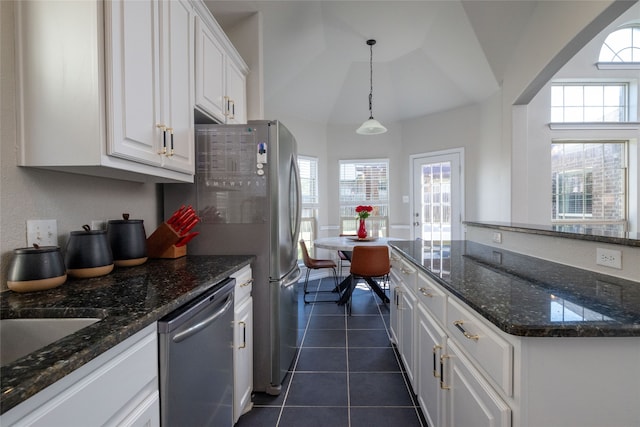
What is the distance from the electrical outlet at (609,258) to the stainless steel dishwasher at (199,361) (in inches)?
66.0

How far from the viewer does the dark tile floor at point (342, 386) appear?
1.67 meters

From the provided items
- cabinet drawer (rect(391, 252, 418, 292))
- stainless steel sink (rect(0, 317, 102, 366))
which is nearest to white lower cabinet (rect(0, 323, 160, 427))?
stainless steel sink (rect(0, 317, 102, 366))

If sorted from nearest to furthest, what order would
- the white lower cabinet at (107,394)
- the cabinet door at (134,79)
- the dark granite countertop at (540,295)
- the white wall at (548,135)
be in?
the white lower cabinet at (107,394), the dark granite countertop at (540,295), the cabinet door at (134,79), the white wall at (548,135)

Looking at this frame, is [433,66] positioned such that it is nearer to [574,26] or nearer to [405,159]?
[405,159]

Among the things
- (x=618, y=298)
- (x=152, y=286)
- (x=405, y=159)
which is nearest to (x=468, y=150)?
(x=405, y=159)

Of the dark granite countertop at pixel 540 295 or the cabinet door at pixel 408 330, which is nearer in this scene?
the dark granite countertop at pixel 540 295

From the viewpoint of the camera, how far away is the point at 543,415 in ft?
2.45

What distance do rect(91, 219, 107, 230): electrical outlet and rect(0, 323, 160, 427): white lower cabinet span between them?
A: 0.88m

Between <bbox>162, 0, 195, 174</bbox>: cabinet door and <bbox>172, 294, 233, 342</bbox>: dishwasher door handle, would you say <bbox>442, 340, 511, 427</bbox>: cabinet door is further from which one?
<bbox>162, 0, 195, 174</bbox>: cabinet door

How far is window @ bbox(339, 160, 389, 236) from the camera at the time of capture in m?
5.07

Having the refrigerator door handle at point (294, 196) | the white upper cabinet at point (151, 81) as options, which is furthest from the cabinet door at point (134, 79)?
the refrigerator door handle at point (294, 196)


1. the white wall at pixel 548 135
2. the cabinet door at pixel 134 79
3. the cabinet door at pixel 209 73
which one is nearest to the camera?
the cabinet door at pixel 134 79

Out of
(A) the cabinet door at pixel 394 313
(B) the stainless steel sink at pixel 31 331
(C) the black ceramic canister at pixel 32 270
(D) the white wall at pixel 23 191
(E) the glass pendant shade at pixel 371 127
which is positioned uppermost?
(E) the glass pendant shade at pixel 371 127

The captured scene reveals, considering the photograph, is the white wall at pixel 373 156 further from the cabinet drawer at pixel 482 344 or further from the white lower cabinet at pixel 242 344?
the cabinet drawer at pixel 482 344
